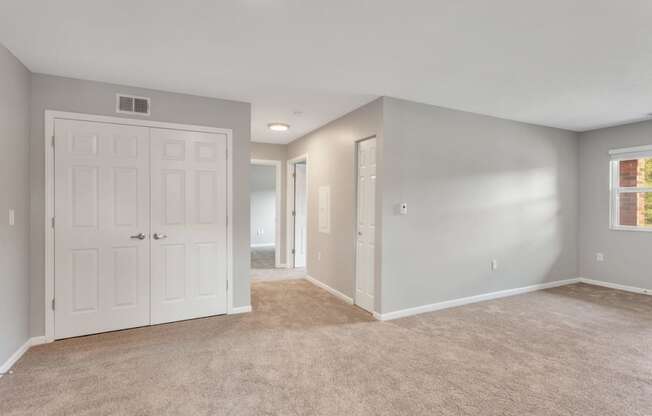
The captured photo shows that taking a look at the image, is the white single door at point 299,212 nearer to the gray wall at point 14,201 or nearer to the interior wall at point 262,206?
the interior wall at point 262,206

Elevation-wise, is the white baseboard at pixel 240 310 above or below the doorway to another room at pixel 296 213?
below

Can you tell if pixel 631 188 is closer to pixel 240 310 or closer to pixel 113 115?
pixel 240 310

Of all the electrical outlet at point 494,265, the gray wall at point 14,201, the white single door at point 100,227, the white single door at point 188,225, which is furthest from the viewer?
the electrical outlet at point 494,265

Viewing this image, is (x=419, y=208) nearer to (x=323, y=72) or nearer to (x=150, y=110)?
(x=323, y=72)

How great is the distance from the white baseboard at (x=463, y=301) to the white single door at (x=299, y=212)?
10.5 feet

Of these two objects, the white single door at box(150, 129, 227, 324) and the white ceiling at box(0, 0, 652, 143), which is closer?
the white ceiling at box(0, 0, 652, 143)

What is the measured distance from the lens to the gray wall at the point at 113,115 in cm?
298

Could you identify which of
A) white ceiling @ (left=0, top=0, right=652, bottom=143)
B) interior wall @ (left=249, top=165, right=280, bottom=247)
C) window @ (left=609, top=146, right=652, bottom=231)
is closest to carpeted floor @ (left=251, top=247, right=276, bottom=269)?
interior wall @ (left=249, top=165, right=280, bottom=247)

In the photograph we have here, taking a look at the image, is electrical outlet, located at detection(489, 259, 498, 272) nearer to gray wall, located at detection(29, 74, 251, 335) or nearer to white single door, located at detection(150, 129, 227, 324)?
gray wall, located at detection(29, 74, 251, 335)

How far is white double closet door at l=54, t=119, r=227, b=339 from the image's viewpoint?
3115 mm

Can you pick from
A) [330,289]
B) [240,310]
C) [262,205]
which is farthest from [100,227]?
[262,205]

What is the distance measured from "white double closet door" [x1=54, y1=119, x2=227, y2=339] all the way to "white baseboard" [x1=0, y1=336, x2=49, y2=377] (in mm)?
144

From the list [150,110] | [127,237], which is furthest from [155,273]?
[150,110]

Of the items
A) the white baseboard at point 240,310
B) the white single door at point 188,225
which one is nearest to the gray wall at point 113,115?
the white baseboard at point 240,310
